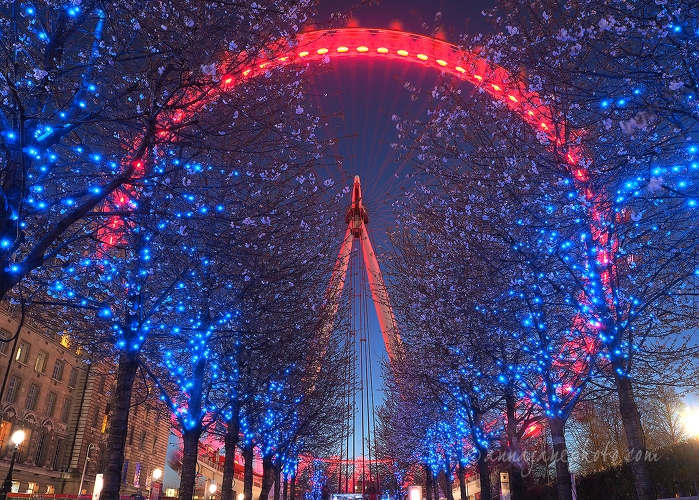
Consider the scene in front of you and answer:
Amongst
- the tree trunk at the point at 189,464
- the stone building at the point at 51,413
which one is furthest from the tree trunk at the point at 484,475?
the stone building at the point at 51,413

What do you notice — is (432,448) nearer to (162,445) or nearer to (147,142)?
(147,142)

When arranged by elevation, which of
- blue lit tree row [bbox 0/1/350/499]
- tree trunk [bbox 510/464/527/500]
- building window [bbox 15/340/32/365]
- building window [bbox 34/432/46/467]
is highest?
building window [bbox 15/340/32/365]

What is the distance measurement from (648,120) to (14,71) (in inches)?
426

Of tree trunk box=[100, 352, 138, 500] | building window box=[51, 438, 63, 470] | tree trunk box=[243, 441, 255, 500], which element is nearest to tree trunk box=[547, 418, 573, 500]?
tree trunk box=[100, 352, 138, 500]

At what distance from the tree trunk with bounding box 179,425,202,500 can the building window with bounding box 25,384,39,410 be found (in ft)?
91.1

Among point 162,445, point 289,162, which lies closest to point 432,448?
point 289,162

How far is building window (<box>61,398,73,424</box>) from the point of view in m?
44.7

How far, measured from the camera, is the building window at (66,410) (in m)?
44.7

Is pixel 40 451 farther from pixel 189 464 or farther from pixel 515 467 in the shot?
pixel 515 467

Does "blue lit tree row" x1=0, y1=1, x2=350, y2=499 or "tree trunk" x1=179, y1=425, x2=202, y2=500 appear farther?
"tree trunk" x1=179, y1=425, x2=202, y2=500

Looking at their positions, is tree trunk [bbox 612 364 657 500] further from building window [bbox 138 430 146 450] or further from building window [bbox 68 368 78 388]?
building window [bbox 138 430 146 450]

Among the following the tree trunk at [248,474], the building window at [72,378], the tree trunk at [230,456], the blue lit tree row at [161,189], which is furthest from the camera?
the building window at [72,378]

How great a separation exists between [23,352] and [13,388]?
262 centimetres

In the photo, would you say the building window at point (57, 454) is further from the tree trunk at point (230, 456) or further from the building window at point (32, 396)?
the tree trunk at point (230, 456)
